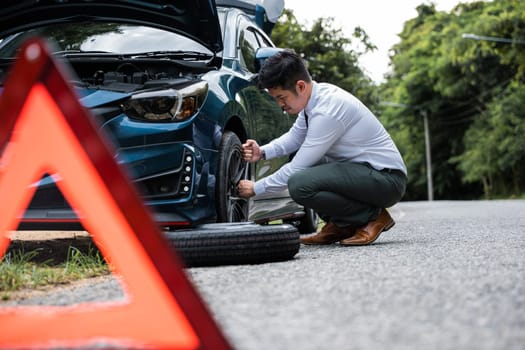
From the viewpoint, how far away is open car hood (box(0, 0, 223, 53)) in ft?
16.0

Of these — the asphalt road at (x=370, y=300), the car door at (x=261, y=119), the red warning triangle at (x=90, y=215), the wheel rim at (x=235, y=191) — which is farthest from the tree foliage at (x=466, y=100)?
the red warning triangle at (x=90, y=215)

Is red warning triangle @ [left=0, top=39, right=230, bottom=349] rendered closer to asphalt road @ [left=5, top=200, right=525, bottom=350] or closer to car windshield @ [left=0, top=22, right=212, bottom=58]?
asphalt road @ [left=5, top=200, right=525, bottom=350]

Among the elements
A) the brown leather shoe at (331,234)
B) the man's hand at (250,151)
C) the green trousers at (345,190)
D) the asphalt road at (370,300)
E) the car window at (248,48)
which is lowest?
the brown leather shoe at (331,234)

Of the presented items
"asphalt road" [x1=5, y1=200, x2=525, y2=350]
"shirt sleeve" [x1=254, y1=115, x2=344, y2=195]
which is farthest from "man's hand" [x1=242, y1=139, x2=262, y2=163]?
"asphalt road" [x1=5, y1=200, x2=525, y2=350]

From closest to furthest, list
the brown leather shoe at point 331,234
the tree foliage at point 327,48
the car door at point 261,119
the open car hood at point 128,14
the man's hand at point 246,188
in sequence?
the man's hand at point 246,188 → the open car hood at point 128,14 → the brown leather shoe at point 331,234 → the car door at point 261,119 → the tree foliage at point 327,48

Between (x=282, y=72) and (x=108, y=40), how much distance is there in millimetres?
1175

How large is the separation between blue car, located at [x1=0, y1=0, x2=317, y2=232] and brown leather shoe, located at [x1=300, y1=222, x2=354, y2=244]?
1.60ft

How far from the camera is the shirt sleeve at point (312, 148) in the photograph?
4879 millimetres

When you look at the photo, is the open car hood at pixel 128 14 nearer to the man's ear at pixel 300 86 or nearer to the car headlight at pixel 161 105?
the man's ear at pixel 300 86

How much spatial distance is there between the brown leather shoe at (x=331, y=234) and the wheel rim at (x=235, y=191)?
53 centimetres

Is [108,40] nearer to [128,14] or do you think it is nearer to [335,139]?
[128,14]

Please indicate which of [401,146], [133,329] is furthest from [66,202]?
[401,146]

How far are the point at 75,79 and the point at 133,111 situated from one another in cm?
48

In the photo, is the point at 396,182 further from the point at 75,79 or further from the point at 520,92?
the point at 520,92
